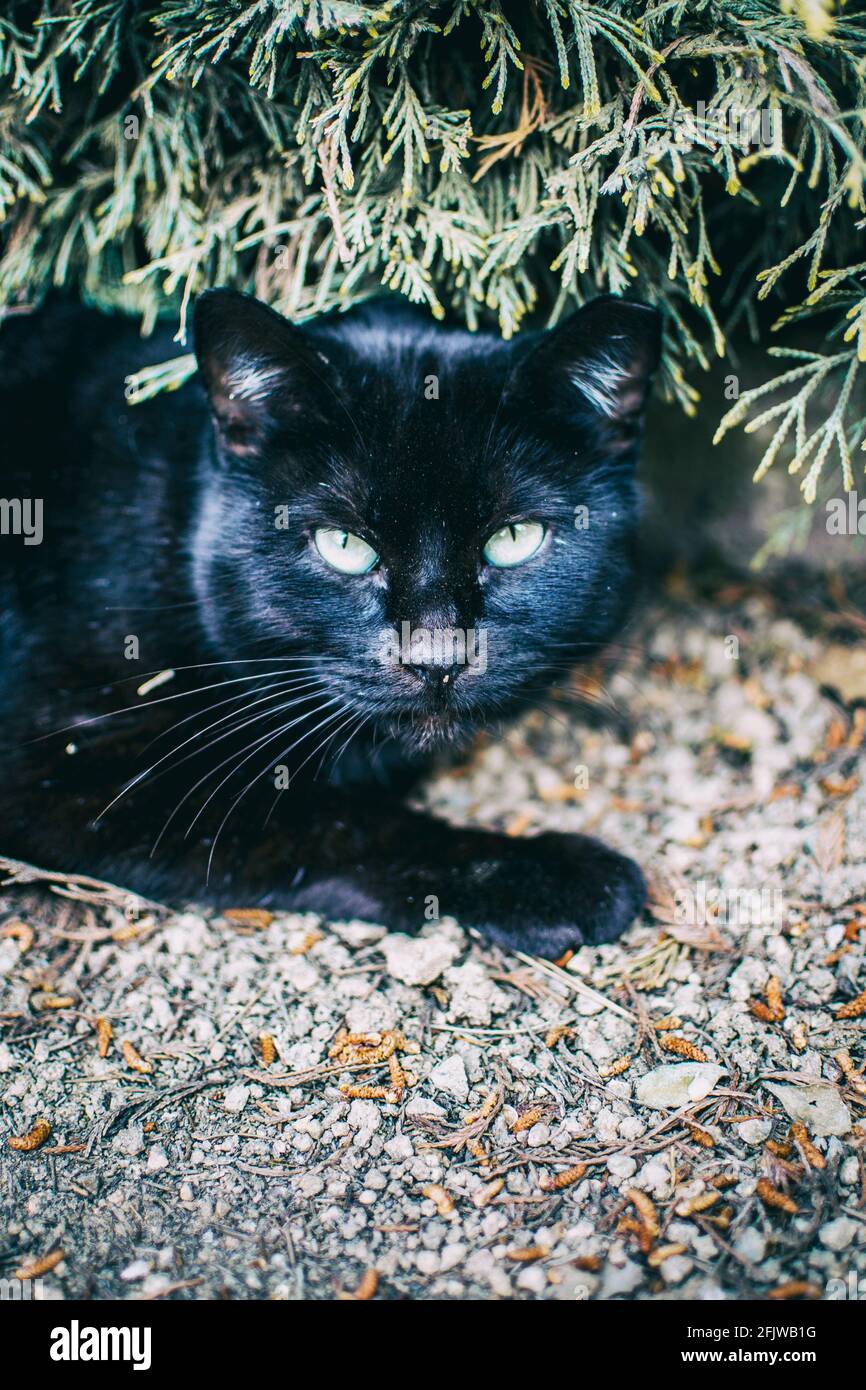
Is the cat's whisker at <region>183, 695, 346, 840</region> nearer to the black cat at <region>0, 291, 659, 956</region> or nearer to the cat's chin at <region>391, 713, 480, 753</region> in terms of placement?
the black cat at <region>0, 291, 659, 956</region>

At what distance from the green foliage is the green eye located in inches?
21.1

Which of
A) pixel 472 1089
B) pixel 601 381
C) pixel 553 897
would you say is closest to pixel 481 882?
pixel 553 897

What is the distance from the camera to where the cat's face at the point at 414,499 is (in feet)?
6.31

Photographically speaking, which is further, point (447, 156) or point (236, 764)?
point (236, 764)

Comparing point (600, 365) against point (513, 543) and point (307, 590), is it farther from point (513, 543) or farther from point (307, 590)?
point (307, 590)

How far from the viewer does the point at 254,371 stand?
6.44ft

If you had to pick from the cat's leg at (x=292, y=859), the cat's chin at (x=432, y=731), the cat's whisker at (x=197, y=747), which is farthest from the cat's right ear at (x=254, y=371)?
the cat's leg at (x=292, y=859)

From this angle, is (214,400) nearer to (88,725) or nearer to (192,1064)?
(88,725)

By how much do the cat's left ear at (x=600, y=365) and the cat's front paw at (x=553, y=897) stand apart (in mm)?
949

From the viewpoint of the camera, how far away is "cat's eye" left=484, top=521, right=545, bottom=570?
6.68ft

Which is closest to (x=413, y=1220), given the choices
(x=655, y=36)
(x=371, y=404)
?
(x=371, y=404)

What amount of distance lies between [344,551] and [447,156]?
0.82 metres

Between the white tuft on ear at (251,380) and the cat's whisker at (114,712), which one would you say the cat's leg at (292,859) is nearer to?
the cat's whisker at (114,712)

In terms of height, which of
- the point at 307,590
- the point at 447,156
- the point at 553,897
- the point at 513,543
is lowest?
the point at 553,897
